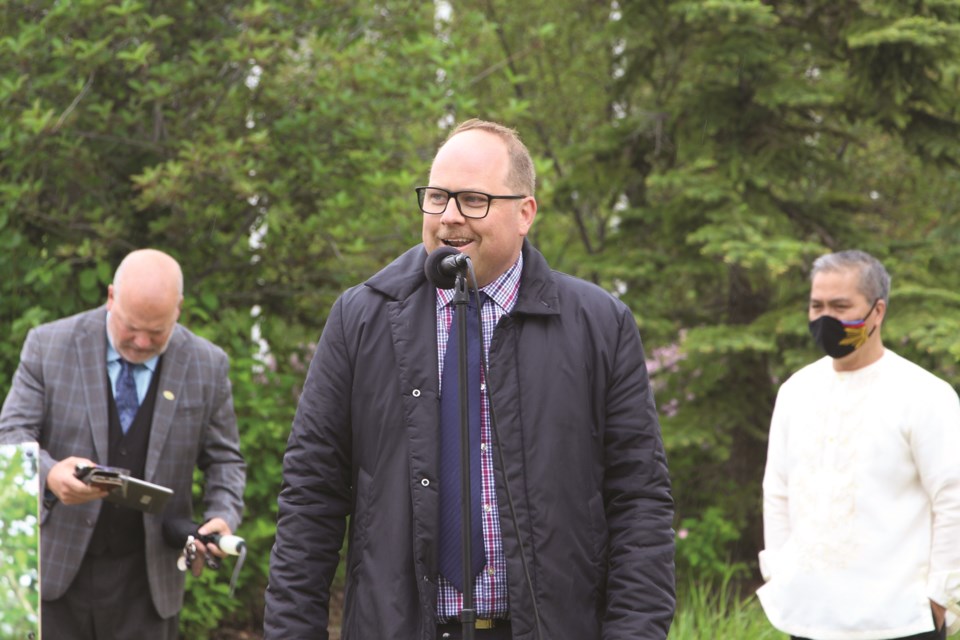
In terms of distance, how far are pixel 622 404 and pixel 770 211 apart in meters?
5.71

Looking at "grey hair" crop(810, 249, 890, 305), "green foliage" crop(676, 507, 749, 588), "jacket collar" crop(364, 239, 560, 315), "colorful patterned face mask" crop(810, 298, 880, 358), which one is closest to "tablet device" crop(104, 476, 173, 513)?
"jacket collar" crop(364, 239, 560, 315)

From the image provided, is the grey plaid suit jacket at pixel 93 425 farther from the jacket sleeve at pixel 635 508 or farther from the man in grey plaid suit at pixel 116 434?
the jacket sleeve at pixel 635 508

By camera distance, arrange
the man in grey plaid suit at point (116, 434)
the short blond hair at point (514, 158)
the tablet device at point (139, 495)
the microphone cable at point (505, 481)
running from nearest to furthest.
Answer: the microphone cable at point (505, 481)
the short blond hair at point (514, 158)
the tablet device at point (139, 495)
the man in grey plaid suit at point (116, 434)

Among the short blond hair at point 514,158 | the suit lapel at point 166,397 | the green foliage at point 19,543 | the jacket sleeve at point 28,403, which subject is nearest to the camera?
the short blond hair at point 514,158

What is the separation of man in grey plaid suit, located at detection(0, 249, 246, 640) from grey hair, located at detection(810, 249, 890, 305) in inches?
101

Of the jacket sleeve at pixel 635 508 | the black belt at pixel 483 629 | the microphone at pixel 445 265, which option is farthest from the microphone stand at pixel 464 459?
the jacket sleeve at pixel 635 508

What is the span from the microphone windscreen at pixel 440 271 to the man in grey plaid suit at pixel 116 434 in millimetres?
2108

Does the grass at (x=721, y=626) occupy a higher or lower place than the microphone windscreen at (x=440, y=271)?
lower

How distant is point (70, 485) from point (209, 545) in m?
0.64

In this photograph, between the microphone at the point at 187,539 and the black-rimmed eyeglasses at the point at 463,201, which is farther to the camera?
the microphone at the point at 187,539

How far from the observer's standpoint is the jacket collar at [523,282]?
3246mm

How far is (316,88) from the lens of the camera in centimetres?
790

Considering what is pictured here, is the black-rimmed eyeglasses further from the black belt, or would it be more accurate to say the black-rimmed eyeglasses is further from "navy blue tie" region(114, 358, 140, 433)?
"navy blue tie" region(114, 358, 140, 433)

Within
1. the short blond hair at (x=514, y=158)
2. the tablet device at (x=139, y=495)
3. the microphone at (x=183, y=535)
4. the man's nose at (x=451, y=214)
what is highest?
the short blond hair at (x=514, y=158)
